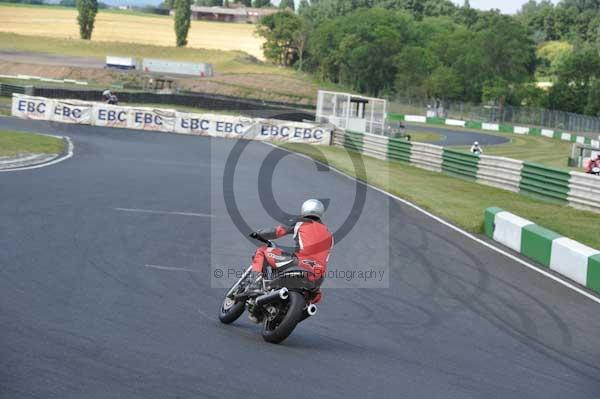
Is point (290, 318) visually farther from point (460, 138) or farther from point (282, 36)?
point (282, 36)

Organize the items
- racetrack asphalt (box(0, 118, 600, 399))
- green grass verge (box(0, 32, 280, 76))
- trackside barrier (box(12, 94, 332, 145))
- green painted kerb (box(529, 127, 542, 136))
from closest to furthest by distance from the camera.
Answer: racetrack asphalt (box(0, 118, 600, 399)), trackside barrier (box(12, 94, 332, 145)), green painted kerb (box(529, 127, 542, 136)), green grass verge (box(0, 32, 280, 76))

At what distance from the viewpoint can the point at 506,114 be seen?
88750 millimetres

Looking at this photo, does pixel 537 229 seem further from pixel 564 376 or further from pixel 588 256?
pixel 564 376

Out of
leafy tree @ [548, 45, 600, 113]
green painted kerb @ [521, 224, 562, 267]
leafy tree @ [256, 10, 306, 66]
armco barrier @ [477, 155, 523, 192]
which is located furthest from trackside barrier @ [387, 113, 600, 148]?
green painted kerb @ [521, 224, 562, 267]

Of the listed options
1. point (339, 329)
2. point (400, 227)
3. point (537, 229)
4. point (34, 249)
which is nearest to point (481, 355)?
point (339, 329)

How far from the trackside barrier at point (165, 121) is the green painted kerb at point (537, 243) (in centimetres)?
2704

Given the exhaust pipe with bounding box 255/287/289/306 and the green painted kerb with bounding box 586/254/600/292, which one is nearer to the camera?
the exhaust pipe with bounding box 255/287/289/306

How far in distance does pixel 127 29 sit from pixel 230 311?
5629 inches

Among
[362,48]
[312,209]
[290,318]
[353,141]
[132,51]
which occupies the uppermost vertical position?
[362,48]

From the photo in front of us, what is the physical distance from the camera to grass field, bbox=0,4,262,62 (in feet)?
453

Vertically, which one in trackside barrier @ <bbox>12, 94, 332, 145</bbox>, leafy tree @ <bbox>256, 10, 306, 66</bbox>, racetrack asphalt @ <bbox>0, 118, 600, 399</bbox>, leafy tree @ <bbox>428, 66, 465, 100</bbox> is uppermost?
leafy tree @ <bbox>256, 10, 306, 66</bbox>

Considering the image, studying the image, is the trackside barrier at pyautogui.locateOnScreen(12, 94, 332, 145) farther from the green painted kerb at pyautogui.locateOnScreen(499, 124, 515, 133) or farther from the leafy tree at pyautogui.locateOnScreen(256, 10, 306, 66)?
the leafy tree at pyautogui.locateOnScreen(256, 10, 306, 66)

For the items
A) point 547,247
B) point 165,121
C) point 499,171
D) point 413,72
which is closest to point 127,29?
point 413,72

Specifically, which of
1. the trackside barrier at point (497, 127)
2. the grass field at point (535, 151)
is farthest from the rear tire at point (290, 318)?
the trackside barrier at point (497, 127)
